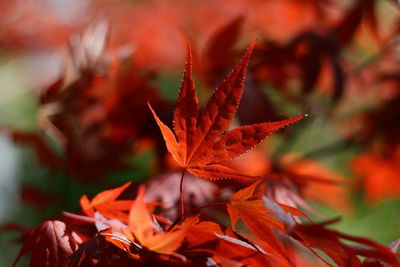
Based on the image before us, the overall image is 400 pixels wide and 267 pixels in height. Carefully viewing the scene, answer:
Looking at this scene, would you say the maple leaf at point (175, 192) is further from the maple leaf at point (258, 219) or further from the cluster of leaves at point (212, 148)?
the maple leaf at point (258, 219)

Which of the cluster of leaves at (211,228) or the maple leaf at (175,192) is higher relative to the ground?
the cluster of leaves at (211,228)

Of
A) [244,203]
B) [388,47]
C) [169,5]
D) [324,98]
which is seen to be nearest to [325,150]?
[388,47]

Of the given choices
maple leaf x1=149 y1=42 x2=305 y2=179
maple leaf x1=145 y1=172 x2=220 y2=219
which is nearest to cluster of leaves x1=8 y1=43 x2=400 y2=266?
maple leaf x1=149 y1=42 x2=305 y2=179

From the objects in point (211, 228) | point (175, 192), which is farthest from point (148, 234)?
point (175, 192)

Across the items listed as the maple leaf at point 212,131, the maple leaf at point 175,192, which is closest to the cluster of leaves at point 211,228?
the maple leaf at point 212,131

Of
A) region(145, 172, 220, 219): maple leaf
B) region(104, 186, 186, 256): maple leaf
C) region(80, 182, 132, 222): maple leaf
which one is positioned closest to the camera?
region(104, 186, 186, 256): maple leaf

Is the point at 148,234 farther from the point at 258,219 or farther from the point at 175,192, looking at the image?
the point at 175,192

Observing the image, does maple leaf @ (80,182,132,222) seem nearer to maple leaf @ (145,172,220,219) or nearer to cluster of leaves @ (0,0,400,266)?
cluster of leaves @ (0,0,400,266)
